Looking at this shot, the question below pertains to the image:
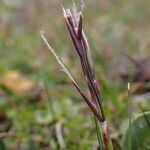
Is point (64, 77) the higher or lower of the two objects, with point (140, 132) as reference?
lower

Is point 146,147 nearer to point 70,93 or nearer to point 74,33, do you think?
point 74,33

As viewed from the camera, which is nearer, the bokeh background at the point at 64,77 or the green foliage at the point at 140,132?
the green foliage at the point at 140,132

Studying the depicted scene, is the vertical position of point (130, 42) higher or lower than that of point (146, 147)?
lower

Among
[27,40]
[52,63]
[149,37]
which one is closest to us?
[52,63]

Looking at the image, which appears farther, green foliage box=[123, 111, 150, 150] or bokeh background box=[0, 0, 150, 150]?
bokeh background box=[0, 0, 150, 150]

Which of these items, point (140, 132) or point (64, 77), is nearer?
point (140, 132)

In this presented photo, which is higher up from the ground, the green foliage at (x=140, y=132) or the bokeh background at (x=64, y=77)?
the green foliage at (x=140, y=132)

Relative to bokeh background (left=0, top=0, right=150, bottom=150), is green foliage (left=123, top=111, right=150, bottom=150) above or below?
above

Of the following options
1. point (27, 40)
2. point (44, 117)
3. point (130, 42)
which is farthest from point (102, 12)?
point (44, 117)
